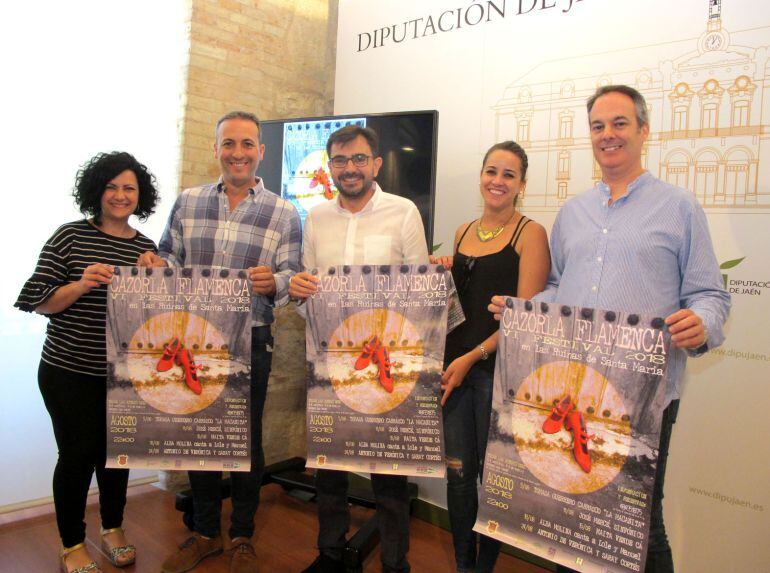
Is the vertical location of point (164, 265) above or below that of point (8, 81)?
below

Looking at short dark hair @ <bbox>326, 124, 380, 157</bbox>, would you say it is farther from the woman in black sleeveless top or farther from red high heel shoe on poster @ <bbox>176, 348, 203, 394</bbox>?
red high heel shoe on poster @ <bbox>176, 348, 203, 394</bbox>

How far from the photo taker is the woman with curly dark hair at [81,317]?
2275 mm

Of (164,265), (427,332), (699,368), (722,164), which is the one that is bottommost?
(699,368)

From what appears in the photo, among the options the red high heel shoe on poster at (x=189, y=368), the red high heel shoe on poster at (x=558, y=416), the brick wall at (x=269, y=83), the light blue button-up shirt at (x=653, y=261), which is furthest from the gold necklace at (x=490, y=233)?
the brick wall at (x=269, y=83)

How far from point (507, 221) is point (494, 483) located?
0.93 meters

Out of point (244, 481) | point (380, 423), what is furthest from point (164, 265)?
point (380, 423)

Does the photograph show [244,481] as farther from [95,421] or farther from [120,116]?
[120,116]

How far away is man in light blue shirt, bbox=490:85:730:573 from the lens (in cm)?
169

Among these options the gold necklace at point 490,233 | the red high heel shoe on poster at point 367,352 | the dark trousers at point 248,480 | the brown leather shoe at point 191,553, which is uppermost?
the gold necklace at point 490,233

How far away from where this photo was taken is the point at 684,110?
2479 mm

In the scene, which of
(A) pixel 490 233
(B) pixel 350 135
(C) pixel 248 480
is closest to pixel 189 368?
(C) pixel 248 480

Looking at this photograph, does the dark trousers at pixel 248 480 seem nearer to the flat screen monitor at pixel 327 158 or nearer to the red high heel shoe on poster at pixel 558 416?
the flat screen monitor at pixel 327 158

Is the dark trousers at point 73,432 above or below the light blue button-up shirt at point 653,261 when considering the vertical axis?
below

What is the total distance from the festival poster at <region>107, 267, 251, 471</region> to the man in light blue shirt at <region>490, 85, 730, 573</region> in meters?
1.22
